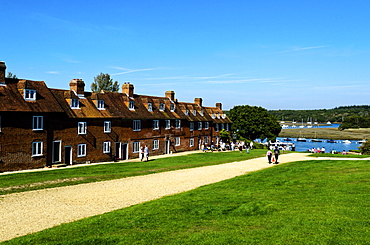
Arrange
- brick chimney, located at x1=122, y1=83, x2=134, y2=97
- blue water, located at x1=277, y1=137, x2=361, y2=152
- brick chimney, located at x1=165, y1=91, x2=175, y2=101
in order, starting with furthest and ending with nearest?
blue water, located at x1=277, y1=137, x2=361, y2=152, brick chimney, located at x1=165, y1=91, x2=175, y2=101, brick chimney, located at x1=122, y1=83, x2=134, y2=97

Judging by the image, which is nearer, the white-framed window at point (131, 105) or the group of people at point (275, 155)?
the group of people at point (275, 155)

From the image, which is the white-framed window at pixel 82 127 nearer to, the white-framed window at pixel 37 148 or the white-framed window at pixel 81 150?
the white-framed window at pixel 81 150

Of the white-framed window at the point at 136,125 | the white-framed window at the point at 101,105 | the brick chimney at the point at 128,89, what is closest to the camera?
the white-framed window at the point at 101,105

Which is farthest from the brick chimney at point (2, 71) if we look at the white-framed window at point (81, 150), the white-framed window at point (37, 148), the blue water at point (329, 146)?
the blue water at point (329, 146)

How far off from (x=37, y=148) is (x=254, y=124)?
5974 centimetres

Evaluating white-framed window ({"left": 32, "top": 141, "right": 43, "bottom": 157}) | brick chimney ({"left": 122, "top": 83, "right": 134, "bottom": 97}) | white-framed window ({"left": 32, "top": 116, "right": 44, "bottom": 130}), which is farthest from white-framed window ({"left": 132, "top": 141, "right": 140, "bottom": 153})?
white-framed window ({"left": 32, "top": 116, "right": 44, "bottom": 130})

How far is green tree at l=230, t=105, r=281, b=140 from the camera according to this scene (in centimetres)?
8438

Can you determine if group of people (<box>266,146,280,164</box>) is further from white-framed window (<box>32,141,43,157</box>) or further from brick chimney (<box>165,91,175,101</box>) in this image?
brick chimney (<box>165,91,175,101</box>)

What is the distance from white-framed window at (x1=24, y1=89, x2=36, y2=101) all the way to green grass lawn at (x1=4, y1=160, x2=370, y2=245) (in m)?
23.0

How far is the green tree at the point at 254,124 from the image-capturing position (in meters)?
84.4

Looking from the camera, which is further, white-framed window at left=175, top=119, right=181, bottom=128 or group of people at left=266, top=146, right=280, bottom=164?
white-framed window at left=175, top=119, right=181, bottom=128

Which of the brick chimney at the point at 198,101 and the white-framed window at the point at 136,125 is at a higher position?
the brick chimney at the point at 198,101

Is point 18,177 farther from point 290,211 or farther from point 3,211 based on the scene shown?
point 290,211

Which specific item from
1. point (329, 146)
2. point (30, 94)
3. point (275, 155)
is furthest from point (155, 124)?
point (329, 146)
